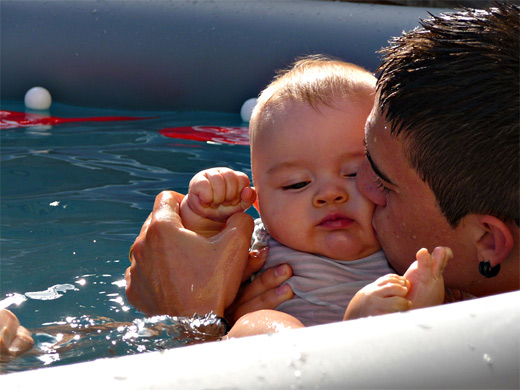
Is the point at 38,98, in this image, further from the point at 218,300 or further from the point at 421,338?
the point at 421,338

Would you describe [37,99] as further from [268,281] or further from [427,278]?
[427,278]

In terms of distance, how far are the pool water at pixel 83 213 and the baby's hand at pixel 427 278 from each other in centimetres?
67

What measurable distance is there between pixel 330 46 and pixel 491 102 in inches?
111

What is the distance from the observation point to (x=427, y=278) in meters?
1.31

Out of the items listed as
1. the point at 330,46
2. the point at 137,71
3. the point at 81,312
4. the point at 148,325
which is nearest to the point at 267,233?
the point at 148,325

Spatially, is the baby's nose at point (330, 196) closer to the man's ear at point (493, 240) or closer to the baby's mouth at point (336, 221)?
the baby's mouth at point (336, 221)

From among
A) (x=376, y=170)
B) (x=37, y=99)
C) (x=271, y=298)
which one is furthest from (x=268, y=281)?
(x=37, y=99)

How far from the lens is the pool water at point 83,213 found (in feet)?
5.95

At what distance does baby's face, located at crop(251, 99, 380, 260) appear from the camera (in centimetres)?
178

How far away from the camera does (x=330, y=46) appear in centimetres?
409

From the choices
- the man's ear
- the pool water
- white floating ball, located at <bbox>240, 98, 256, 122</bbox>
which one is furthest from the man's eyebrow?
white floating ball, located at <bbox>240, 98, 256, 122</bbox>

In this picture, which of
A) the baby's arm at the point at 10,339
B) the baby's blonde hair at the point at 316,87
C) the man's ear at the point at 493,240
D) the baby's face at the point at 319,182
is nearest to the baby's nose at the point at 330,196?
the baby's face at the point at 319,182

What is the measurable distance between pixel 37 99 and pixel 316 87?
2.88 meters

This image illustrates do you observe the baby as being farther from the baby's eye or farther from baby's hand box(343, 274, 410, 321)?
baby's hand box(343, 274, 410, 321)
